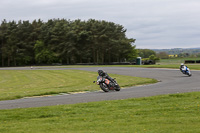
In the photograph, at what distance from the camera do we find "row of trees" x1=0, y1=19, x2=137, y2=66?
91.2m

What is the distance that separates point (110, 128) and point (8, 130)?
8.81 ft

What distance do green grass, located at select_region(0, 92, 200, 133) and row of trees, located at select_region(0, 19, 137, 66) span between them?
76855mm

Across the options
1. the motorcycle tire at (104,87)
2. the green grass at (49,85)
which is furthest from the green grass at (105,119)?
the green grass at (49,85)

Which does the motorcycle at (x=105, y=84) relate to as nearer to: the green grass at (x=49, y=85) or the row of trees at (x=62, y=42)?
the green grass at (x=49, y=85)

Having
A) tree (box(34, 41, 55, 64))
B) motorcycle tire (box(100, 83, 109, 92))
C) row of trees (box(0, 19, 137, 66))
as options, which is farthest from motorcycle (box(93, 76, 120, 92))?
tree (box(34, 41, 55, 64))

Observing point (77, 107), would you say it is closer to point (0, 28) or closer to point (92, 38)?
point (92, 38)

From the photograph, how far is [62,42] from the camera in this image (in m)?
94.8

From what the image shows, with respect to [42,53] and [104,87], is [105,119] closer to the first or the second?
[104,87]

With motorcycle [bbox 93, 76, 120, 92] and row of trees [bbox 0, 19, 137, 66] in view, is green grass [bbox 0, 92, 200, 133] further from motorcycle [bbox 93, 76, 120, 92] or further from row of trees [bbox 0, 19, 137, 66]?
row of trees [bbox 0, 19, 137, 66]

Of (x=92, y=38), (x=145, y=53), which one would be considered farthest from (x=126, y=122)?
(x=145, y=53)

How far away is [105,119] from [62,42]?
286 ft

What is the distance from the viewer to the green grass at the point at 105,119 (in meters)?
7.47

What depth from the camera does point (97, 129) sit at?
7.52m

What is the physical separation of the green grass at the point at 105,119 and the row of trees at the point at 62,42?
252 feet
